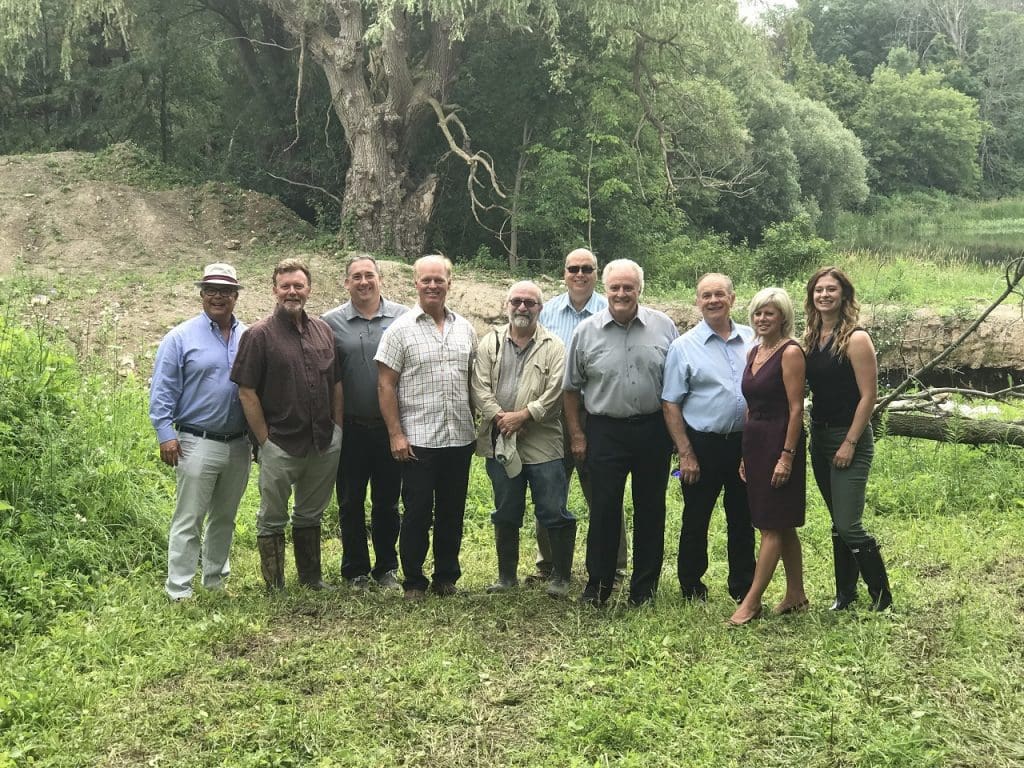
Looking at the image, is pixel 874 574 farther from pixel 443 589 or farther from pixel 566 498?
pixel 443 589

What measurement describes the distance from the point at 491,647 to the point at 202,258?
13754 mm

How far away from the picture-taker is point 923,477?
7.50m

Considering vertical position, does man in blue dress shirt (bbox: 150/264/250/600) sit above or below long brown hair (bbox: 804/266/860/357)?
below

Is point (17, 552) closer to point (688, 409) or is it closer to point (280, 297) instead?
point (280, 297)

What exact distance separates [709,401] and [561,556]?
1.22 m

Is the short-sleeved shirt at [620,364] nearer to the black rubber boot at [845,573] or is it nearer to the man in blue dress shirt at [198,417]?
the black rubber boot at [845,573]

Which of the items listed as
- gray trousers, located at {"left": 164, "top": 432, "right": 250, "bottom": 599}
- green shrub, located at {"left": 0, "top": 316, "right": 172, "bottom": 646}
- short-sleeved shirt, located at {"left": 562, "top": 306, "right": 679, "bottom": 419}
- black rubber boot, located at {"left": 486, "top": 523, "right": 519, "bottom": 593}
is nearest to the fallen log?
short-sleeved shirt, located at {"left": 562, "top": 306, "right": 679, "bottom": 419}

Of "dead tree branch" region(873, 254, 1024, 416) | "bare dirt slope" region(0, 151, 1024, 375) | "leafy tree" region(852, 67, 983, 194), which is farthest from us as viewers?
"leafy tree" region(852, 67, 983, 194)

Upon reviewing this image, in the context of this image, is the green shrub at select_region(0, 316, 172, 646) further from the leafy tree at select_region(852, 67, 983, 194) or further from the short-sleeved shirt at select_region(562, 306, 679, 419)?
the leafy tree at select_region(852, 67, 983, 194)

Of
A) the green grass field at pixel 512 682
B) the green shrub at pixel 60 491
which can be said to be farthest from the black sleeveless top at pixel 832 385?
the green shrub at pixel 60 491

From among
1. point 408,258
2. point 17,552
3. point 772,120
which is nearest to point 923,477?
point 17,552

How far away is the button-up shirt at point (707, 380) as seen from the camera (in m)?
4.59

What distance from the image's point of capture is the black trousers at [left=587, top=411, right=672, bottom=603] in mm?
4758

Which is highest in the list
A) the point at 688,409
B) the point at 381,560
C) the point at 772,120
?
the point at 772,120
